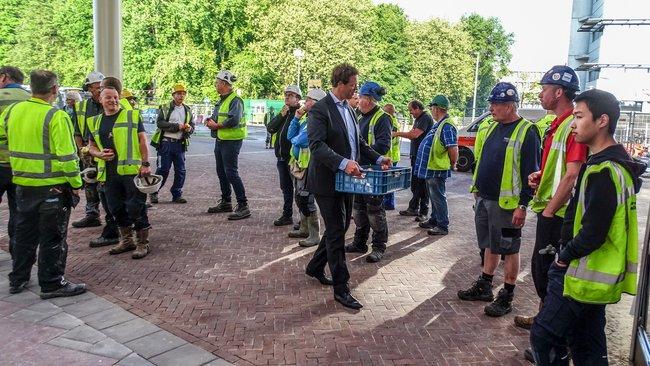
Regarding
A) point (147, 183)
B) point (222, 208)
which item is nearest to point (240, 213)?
point (222, 208)

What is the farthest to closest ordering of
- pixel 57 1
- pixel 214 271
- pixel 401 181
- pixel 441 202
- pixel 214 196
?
pixel 57 1, pixel 214 196, pixel 441 202, pixel 214 271, pixel 401 181

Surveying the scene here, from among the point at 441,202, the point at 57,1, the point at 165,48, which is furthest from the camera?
the point at 57,1

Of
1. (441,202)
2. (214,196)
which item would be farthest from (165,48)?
(441,202)

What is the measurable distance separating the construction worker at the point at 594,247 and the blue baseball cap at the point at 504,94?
5.44 feet

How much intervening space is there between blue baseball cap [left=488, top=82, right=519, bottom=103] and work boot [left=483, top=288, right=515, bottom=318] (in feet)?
5.73

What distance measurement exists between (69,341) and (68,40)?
162 ft

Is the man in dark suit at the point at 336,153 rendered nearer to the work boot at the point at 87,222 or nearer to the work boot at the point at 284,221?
the work boot at the point at 284,221

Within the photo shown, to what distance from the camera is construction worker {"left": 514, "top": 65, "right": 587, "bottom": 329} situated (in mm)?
3613

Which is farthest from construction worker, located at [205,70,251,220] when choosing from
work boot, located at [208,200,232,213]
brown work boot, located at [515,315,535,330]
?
brown work boot, located at [515,315,535,330]

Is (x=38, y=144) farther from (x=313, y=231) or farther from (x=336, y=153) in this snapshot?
(x=313, y=231)

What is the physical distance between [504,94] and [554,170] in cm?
93

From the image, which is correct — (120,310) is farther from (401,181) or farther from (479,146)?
(479,146)

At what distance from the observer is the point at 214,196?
10.7 m

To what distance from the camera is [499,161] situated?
458 centimetres
